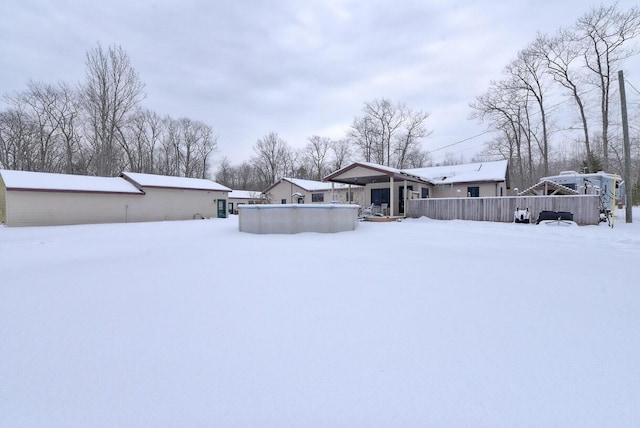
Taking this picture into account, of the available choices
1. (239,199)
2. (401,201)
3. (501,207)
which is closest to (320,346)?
(501,207)

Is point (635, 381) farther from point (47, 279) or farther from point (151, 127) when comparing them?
point (151, 127)

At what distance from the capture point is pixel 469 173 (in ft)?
71.5

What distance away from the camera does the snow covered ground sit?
190 centimetres

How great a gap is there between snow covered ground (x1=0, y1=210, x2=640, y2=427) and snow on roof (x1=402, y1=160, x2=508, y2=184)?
16050 mm

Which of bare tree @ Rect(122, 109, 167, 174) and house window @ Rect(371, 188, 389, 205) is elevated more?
bare tree @ Rect(122, 109, 167, 174)

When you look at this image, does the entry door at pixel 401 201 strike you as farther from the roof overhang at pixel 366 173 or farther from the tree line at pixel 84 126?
the tree line at pixel 84 126

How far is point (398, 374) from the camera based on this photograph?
226cm

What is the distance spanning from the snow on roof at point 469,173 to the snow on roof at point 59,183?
18.6m

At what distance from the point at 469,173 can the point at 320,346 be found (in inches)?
877

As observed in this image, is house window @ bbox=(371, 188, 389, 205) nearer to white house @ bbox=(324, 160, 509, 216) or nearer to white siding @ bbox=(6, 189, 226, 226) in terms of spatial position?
white house @ bbox=(324, 160, 509, 216)

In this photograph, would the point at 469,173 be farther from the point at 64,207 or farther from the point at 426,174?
the point at 64,207

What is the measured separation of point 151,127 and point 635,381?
45.4 m

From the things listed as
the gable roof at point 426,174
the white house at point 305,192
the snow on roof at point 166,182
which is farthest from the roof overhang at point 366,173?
the snow on roof at point 166,182

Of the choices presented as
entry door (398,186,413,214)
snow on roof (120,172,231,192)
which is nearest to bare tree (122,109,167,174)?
snow on roof (120,172,231,192)
